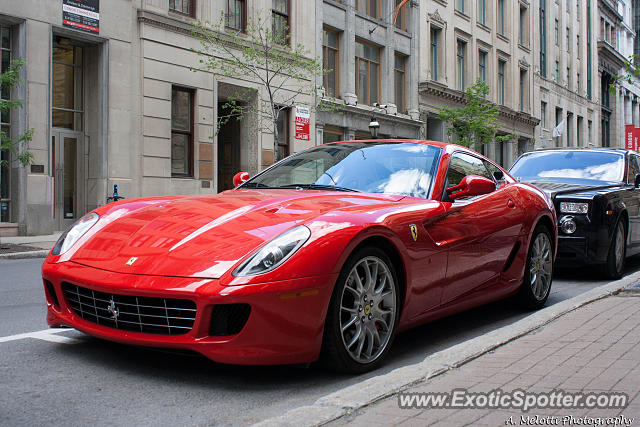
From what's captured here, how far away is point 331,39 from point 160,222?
23.6 meters

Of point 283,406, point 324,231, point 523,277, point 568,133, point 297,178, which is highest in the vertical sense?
point 568,133

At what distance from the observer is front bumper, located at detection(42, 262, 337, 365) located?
338 centimetres

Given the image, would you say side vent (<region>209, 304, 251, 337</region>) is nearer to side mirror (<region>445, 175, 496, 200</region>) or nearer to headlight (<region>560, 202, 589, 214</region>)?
side mirror (<region>445, 175, 496, 200</region>)

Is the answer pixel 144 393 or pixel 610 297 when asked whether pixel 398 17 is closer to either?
pixel 610 297

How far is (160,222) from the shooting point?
409 centimetres

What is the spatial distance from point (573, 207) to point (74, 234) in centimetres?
620

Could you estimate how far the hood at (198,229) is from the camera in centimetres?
357

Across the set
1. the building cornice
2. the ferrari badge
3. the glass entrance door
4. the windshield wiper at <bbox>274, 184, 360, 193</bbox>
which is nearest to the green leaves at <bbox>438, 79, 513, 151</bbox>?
the building cornice

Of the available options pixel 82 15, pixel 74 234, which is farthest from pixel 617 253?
pixel 82 15

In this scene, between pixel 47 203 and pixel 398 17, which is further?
pixel 398 17

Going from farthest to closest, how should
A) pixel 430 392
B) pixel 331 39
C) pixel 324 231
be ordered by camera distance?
pixel 331 39
pixel 324 231
pixel 430 392

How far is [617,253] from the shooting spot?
28.2 ft

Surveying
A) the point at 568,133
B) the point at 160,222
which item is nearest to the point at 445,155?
the point at 160,222

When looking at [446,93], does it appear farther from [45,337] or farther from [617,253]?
[45,337]
